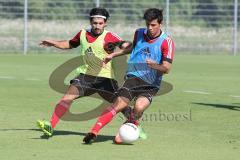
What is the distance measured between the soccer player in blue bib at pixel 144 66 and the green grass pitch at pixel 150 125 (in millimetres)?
494

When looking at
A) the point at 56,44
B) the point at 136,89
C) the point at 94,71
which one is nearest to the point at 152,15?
the point at 136,89

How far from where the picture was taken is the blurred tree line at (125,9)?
37.4m

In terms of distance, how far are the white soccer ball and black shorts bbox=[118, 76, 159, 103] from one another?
447 millimetres

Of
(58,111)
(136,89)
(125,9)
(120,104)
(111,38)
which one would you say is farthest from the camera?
(125,9)

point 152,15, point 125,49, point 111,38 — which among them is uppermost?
point 152,15

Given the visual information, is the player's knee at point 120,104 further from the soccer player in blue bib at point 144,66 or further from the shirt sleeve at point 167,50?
the shirt sleeve at point 167,50

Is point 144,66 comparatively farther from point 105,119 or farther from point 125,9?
point 125,9

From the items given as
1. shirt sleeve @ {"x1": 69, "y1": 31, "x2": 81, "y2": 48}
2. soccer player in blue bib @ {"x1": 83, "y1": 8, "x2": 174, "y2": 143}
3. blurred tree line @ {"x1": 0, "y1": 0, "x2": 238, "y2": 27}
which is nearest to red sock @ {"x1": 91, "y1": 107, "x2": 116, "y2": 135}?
soccer player in blue bib @ {"x1": 83, "y1": 8, "x2": 174, "y2": 143}

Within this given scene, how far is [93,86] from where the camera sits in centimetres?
1146

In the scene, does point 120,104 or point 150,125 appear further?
point 150,125

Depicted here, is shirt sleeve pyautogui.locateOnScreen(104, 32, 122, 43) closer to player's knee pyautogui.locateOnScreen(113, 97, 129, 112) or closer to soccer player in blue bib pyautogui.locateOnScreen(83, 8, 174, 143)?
soccer player in blue bib pyautogui.locateOnScreen(83, 8, 174, 143)

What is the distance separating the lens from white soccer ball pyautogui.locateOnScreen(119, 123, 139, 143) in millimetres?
10391

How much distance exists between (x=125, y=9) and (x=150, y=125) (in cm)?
2630

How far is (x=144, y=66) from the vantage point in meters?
10.9
